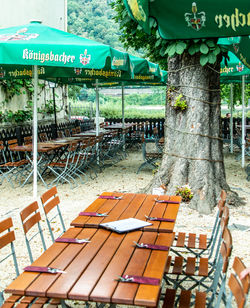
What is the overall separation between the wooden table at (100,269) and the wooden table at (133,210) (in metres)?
0.17

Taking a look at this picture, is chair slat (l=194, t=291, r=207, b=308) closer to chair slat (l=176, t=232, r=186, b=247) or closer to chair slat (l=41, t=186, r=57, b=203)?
chair slat (l=176, t=232, r=186, b=247)

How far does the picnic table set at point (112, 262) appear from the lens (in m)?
2.36

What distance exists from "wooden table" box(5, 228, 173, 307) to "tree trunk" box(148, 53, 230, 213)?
3949mm

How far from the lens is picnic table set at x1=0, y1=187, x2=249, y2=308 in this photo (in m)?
2.36

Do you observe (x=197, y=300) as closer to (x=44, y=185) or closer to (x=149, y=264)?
(x=149, y=264)

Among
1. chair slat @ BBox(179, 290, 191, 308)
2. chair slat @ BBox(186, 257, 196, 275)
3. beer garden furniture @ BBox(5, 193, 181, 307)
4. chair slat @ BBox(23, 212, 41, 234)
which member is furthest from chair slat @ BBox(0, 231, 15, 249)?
chair slat @ BBox(186, 257, 196, 275)

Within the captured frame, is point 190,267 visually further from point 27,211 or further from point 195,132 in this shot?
point 195,132

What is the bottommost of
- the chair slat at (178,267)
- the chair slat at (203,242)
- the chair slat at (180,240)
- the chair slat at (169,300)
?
the chair slat at (169,300)

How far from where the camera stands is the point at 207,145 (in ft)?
23.8

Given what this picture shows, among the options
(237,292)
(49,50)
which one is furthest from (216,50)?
(237,292)

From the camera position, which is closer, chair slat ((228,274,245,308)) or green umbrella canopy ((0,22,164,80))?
chair slat ((228,274,245,308))

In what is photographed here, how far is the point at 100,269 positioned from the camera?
2650 millimetres

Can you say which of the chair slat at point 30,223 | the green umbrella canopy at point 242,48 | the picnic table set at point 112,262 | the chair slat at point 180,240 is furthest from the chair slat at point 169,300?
the green umbrella canopy at point 242,48

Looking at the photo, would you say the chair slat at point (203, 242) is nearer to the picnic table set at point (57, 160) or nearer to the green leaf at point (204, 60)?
the green leaf at point (204, 60)
